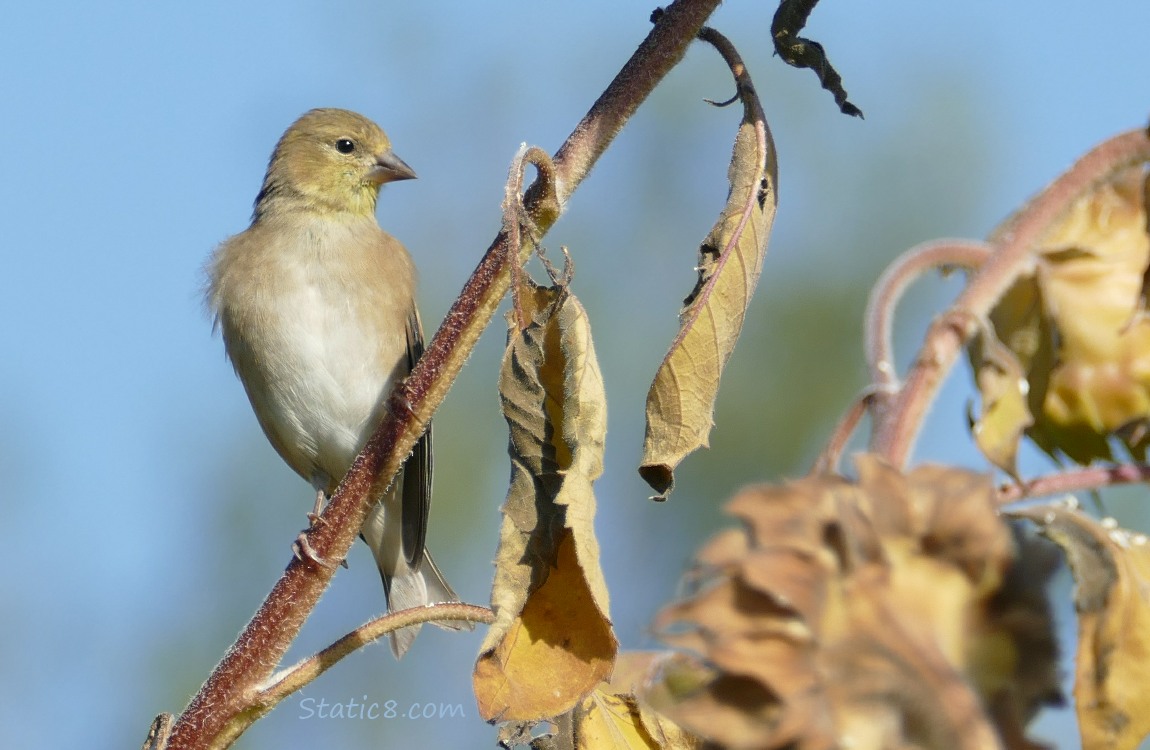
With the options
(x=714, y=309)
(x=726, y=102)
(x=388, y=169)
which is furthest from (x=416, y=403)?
(x=388, y=169)

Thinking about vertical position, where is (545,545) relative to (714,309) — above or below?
below

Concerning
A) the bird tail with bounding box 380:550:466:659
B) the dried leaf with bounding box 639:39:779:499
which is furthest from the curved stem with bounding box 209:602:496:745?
the bird tail with bounding box 380:550:466:659

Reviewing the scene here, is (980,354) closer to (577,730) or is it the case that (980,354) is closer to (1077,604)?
(1077,604)

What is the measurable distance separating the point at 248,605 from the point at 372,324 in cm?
664

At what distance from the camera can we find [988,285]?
111cm

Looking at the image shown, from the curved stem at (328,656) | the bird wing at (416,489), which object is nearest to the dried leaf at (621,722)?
the curved stem at (328,656)

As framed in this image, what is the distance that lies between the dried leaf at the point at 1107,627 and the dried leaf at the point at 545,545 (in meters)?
0.56

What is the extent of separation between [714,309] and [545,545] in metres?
0.35

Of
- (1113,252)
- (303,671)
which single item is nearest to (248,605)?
(303,671)

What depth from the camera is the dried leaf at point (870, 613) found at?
0.87 m

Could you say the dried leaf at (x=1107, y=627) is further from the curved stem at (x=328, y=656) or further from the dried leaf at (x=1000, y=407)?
the curved stem at (x=328, y=656)

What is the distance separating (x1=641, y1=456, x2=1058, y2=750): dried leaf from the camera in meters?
0.87

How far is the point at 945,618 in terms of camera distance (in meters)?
0.88

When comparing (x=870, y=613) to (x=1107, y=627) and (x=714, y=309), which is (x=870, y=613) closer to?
(x=1107, y=627)
